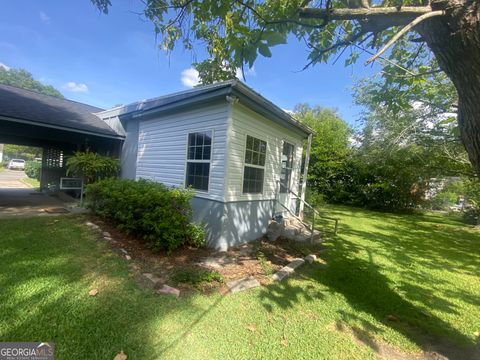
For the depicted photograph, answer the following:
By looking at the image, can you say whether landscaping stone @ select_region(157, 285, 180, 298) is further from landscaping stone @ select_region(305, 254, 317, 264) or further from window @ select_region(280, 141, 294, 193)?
window @ select_region(280, 141, 294, 193)

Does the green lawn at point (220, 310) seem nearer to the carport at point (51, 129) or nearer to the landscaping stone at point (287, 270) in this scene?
the landscaping stone at point (287, 270)

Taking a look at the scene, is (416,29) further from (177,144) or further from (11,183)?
(11,183)

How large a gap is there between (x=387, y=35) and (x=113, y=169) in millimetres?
9551

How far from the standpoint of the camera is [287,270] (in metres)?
4.50

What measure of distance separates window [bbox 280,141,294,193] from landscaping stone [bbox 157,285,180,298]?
5372 millimetres

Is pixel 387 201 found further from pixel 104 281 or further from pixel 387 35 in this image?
pixel 104 281

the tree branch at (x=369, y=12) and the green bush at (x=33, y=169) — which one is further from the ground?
the tree branch at (x=369, y=12)

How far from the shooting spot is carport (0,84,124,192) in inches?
303

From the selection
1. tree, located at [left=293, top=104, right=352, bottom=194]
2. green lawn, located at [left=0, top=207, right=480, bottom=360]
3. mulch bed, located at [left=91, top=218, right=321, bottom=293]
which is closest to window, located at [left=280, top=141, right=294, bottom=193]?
mulch bed, located at [left=91, top=218, right=321, bottom=293]

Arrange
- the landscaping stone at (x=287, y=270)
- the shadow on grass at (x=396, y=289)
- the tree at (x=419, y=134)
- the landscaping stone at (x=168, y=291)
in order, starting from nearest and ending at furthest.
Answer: the shadow on grass at (x=396, y=289) < the landscaping stone at (x=168, y=291) < the landscaping stone at (x=287, y=270) < the tree at (x=419, y=134)

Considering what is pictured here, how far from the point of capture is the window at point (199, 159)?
6027 millimetres

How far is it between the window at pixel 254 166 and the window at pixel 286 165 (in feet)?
4.70

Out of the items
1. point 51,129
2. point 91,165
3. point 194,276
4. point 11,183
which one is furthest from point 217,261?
point 11,183

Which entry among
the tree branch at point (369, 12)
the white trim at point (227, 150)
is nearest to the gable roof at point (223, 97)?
the white trim at point (227, 150)
